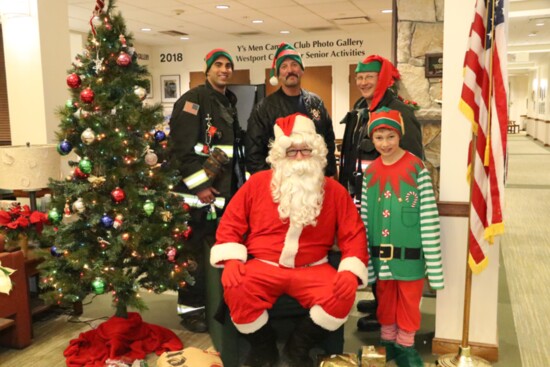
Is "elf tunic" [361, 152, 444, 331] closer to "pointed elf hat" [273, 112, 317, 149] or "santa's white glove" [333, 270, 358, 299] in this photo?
"santa's white glove" [333, 270, 358, 299]

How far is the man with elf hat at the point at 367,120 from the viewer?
2924 mm

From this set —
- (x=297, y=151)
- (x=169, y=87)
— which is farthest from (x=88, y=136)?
(x=169, y=87)

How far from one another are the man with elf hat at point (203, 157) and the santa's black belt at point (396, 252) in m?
1.01

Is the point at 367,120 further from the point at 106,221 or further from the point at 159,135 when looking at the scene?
the point at 106,221

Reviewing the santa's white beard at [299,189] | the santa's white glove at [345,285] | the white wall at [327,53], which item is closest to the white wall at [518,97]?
the white wall at [327,53]

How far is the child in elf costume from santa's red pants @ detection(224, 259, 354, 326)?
314 mm

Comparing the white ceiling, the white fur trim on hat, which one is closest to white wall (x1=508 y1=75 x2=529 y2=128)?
the white ceiling

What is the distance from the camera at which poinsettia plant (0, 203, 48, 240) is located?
119 inches

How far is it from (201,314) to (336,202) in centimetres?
132

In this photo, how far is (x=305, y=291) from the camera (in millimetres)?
2549

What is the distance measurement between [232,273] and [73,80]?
136 cm

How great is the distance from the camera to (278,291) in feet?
8.46

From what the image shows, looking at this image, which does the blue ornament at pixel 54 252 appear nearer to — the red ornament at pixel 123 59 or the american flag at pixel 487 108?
the red ornament at pixel 123 59

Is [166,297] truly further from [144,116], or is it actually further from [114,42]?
[114,42]
